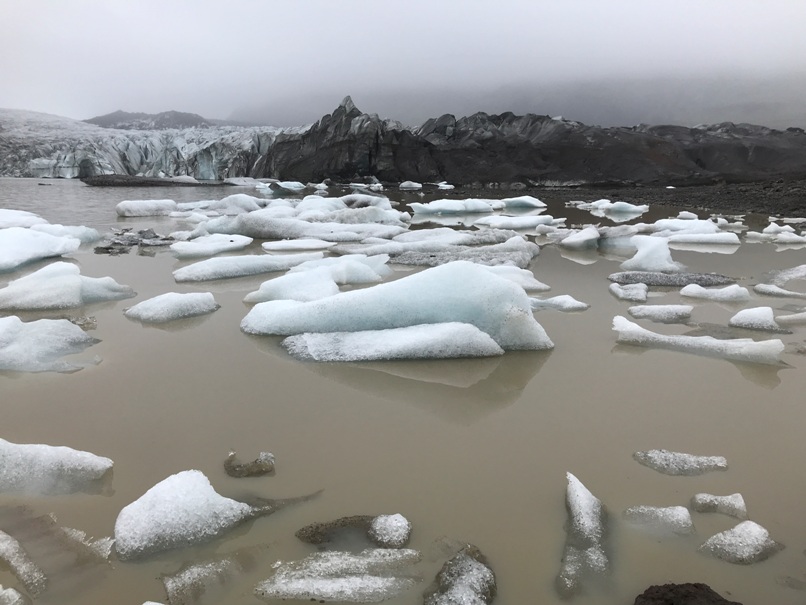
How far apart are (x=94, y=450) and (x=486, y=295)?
174cm

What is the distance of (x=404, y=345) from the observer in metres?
2.45

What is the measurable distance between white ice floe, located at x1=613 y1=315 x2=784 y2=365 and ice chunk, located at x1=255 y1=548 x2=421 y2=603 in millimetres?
1895

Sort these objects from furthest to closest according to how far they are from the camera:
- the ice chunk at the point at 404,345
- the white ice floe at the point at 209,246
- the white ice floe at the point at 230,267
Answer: the white ice floe at the point at 209,246 < the white ice floe at the point at 230,267 < the ice chunk at the point at 404,345

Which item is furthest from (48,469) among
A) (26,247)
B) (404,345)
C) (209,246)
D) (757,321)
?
(209,246)

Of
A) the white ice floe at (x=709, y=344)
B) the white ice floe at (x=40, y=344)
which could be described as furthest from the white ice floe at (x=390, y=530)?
the white ice floe at (x=709, y=344)

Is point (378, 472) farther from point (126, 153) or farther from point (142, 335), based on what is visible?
point (126, 153)

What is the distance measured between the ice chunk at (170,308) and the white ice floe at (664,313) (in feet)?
8.32

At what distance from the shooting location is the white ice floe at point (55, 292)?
10.6ft

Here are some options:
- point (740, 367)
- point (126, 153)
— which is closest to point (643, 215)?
point (740, 367)

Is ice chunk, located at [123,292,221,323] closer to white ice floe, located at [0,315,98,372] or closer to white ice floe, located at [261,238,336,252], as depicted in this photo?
white ice floe, located at [0,315,98,372]

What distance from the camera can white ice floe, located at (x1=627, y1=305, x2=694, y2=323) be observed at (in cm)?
314

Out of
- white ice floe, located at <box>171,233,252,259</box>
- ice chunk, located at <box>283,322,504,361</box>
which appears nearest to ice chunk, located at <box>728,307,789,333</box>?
ice chunk, located at <box>283,322,504,361</box>

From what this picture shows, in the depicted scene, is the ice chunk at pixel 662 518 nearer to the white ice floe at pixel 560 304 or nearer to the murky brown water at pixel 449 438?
the murky brown water at pixel 449 438

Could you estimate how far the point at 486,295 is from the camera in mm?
2666
